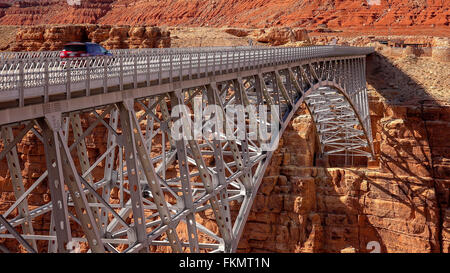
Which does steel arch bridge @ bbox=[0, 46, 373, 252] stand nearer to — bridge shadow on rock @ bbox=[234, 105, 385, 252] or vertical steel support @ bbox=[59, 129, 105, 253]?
vertical steel support @ bbox=[59, 129, 105, 253]

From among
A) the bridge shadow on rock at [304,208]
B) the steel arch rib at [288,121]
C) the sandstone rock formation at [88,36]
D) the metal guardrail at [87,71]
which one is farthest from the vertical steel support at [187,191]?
the sandstone rock formation at [88,36]

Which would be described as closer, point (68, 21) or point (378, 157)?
point (378, 157)

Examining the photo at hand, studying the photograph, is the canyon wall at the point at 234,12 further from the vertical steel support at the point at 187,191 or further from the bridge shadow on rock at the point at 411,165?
the vertical steel support at the point at 187,191

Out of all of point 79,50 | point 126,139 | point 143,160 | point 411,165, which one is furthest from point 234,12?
point 126,139

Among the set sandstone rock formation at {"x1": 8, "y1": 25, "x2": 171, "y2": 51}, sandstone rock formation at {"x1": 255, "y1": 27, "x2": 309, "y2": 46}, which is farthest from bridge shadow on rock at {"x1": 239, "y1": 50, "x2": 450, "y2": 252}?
sandstone rock formation at {"x1": 255, "y1": 27, "x2": 309, "y2": 46}

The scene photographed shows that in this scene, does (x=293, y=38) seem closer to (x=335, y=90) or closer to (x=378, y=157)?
(x=378, y=157)

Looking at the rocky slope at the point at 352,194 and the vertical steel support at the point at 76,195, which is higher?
the vertical steel support at the point at 76,195
